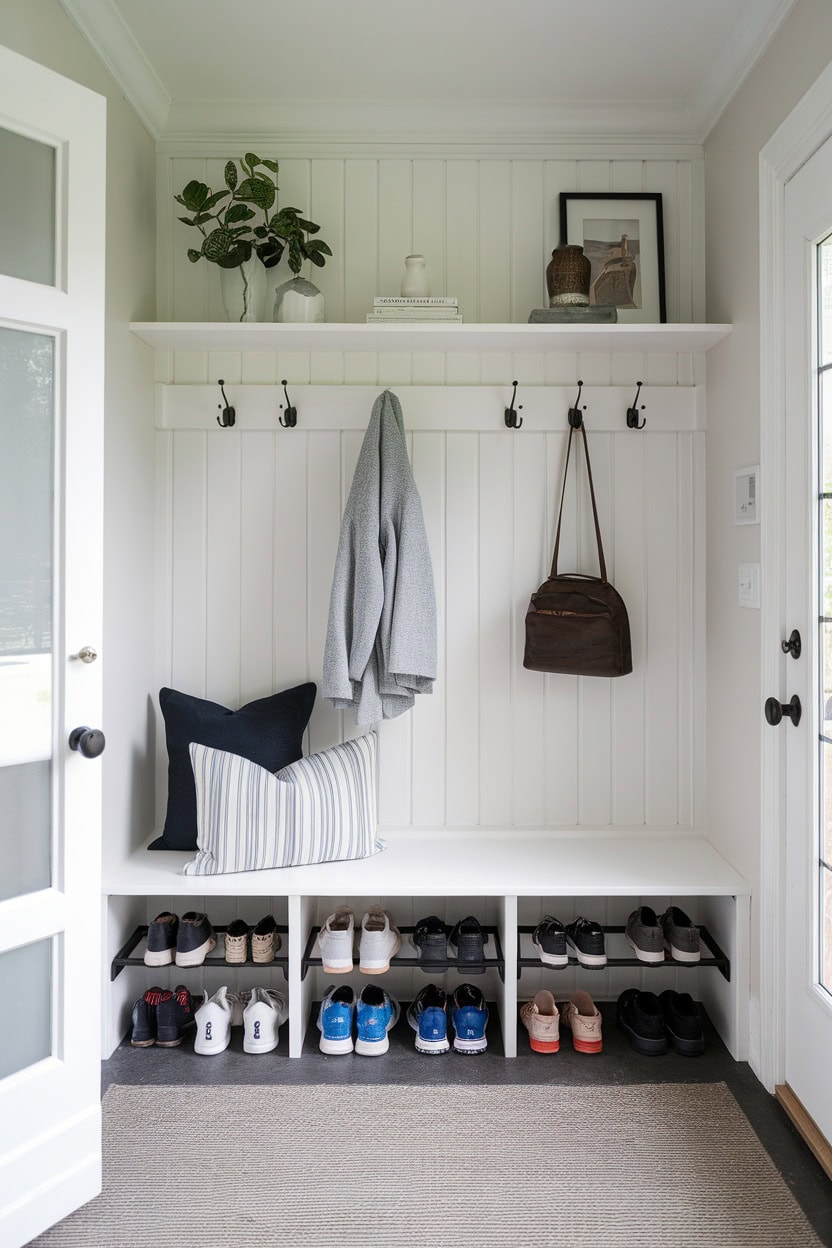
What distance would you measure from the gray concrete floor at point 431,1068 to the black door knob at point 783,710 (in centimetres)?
91

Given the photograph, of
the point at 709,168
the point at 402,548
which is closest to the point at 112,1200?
the point at 402,548

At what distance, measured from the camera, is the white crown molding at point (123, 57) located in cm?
196

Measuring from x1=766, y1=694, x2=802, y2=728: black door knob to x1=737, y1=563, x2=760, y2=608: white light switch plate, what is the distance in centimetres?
26

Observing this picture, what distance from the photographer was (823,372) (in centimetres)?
179

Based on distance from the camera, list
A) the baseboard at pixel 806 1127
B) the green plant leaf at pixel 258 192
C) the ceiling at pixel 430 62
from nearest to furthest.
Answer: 1. the baseboard at pixel 806 1127
2. the ceiling at pixel 430 62
3. the green plant leaf at pixel 258 192

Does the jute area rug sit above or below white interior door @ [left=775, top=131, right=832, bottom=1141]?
below

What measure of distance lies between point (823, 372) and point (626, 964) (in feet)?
5.09

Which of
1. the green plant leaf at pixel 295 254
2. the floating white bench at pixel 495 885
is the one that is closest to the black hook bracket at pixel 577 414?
the green plant leaf at pixel 295 254

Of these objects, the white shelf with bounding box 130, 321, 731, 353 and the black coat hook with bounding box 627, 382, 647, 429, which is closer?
the white shelf with bounding box 130, 321, 731, 353

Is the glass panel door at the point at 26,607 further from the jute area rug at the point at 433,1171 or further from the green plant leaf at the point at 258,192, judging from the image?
the green plant leaf at the point at 258,192

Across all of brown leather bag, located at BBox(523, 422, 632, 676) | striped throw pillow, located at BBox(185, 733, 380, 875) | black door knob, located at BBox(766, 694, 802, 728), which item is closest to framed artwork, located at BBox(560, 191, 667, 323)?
brown leather bag, located at BBox(523, 422, 632, 676)

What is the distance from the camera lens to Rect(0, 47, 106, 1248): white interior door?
5.13ft

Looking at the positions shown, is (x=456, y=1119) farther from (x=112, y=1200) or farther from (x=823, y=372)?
(x=823, y=372)

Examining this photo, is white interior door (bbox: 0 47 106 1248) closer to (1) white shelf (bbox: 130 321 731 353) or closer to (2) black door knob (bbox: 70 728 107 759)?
(2) black door knob (bbox: 70 728 107 759)
